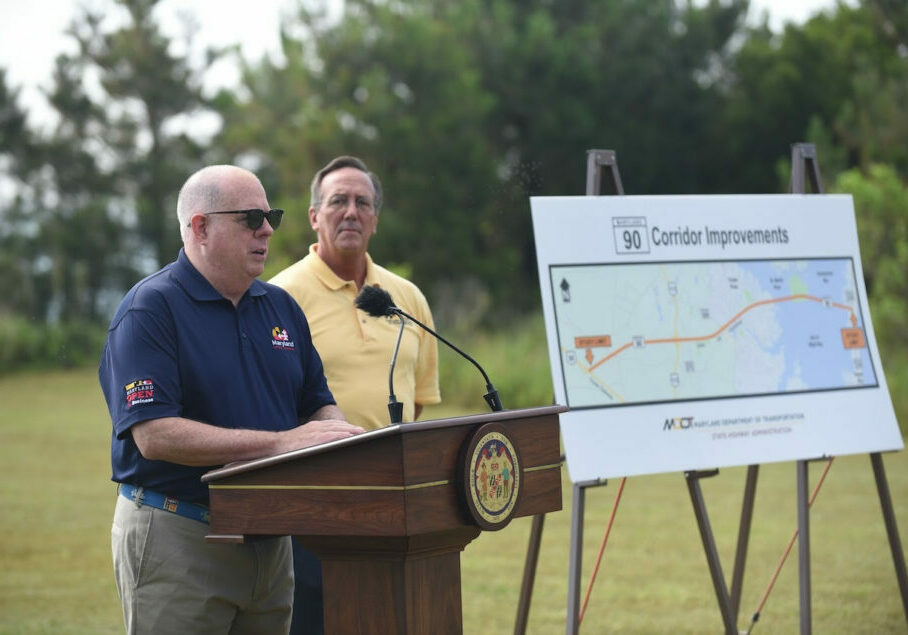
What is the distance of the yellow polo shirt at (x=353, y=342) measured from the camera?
4238 mm

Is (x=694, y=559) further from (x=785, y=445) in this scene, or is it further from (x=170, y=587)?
(x=170, y=587)

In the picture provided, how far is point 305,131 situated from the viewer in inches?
1079

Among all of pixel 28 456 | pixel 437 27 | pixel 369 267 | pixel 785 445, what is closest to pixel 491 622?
pixel 785 445

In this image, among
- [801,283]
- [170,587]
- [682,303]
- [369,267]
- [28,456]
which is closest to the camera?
[170,587]

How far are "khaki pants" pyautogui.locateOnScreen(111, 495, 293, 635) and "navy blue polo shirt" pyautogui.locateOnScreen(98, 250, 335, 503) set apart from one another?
0.08m

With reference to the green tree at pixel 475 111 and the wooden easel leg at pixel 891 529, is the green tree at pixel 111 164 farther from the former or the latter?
the wooden easel leg at pixel 891 529

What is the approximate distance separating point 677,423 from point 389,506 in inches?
97.9

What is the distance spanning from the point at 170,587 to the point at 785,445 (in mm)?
3000

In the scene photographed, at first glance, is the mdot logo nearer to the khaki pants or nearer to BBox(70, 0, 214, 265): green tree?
the khaki pants

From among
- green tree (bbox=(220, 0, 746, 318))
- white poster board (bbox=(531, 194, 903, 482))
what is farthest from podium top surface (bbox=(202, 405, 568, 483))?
green tree (bbox=(220, 0, 746, 318))

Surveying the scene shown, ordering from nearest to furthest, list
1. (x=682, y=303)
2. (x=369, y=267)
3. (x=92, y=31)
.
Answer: (x=369, y=267), (x=682, y=303), (x=92, y=31)

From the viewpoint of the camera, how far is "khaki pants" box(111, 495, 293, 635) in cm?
292

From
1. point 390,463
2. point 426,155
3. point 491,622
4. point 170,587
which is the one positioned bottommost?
point 491,622

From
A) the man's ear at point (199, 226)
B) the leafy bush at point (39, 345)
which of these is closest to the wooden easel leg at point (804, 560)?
the man's ear at point (199, 226)
